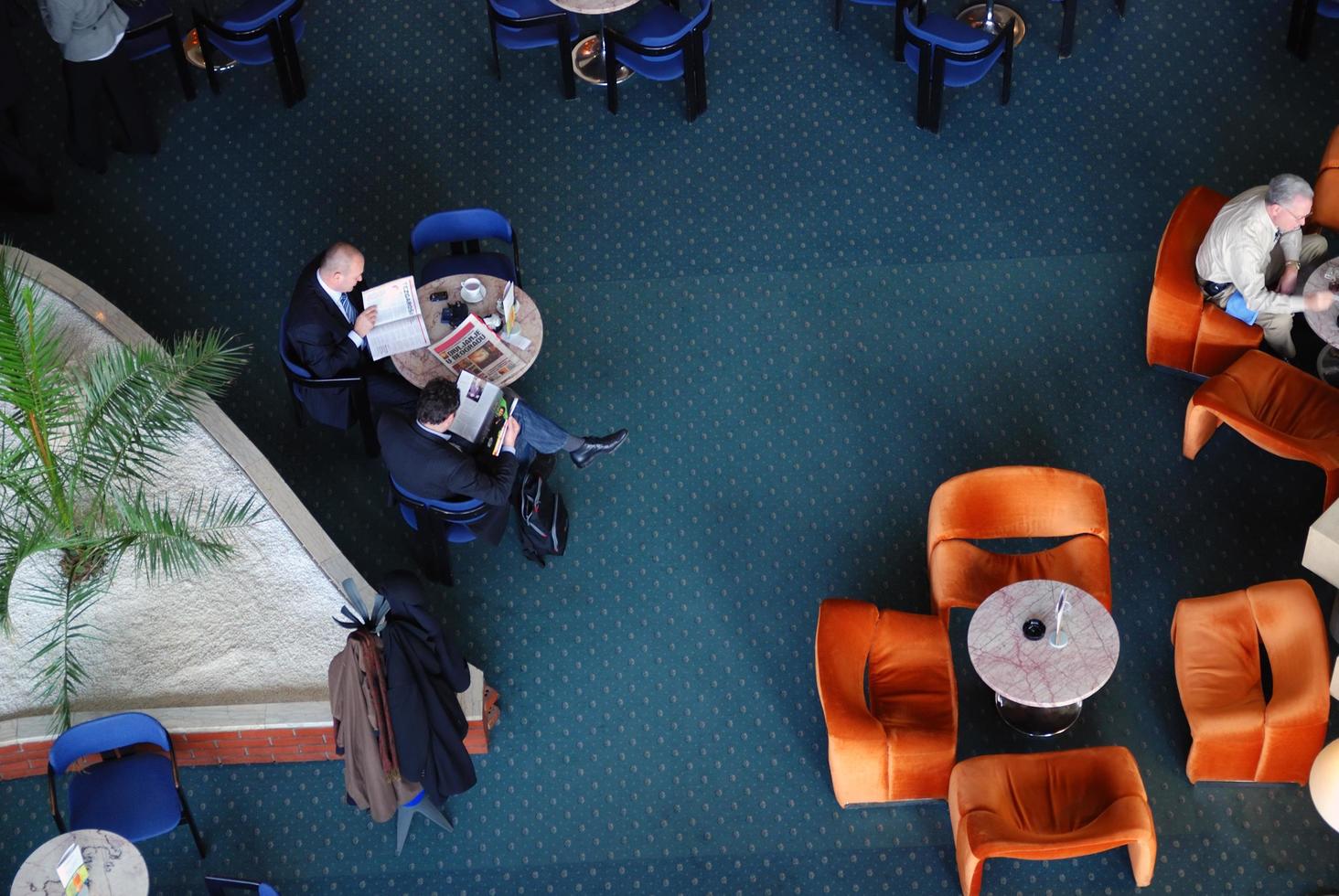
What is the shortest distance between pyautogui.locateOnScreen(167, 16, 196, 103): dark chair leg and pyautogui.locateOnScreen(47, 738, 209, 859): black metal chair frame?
4453 mm

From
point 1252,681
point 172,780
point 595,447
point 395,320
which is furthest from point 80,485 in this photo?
point 1252,681

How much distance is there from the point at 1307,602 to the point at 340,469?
4.60 meters

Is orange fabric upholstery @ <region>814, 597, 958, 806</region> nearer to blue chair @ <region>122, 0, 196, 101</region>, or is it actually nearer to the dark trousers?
the dark trousers

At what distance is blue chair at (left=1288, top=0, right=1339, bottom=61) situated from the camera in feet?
27.8

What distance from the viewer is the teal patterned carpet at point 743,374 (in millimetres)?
6254

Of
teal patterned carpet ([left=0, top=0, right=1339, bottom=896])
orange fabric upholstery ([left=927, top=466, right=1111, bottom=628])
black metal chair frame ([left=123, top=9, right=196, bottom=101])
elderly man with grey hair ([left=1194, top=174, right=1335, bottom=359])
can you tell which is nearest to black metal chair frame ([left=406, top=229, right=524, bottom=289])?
teal patterned carpet ([left=0, top=0, right=1339, bottom=896])

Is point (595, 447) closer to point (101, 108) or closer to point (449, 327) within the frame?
point (449, 327)

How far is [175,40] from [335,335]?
2.96m

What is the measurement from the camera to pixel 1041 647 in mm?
5902

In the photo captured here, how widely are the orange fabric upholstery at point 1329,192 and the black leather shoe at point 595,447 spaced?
3.72m

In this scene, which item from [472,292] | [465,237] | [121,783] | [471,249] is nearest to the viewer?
[121,783]

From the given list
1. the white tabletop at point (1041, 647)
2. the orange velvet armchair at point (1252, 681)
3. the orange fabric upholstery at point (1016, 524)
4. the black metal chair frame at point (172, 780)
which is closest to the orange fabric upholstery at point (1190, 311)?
the orange fabric upholstery at point (1016, 524)

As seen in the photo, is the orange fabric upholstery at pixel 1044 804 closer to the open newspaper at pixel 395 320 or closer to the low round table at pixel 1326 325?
the low round table at pixel 1326 325

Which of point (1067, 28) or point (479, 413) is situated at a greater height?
point (1067, 28)
